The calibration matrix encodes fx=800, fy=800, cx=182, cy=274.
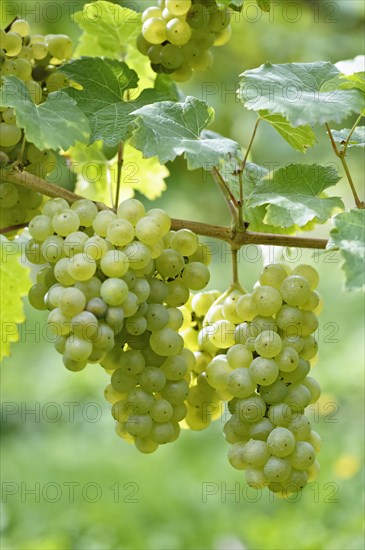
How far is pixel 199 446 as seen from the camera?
8.09 feet

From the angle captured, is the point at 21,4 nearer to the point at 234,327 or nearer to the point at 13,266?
the point at 13,266

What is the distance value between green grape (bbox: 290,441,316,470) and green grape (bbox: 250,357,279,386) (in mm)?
84

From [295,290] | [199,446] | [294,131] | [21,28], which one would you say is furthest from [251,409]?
[199,446]

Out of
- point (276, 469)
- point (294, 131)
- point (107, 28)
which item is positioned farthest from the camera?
point (107, 28)

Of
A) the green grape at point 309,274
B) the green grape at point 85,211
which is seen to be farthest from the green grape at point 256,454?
the green grape at point 85,211

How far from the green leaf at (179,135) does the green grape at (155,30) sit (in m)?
0.18

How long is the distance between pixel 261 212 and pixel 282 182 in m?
0.14

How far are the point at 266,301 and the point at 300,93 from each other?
240 millimetres

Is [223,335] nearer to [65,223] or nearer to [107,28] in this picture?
[65,223]

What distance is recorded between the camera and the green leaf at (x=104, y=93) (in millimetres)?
995

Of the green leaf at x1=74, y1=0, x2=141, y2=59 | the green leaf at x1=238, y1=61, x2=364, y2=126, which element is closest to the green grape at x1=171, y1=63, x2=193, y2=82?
the green leaf at x1=74, y1=0, x2=141, y2=59

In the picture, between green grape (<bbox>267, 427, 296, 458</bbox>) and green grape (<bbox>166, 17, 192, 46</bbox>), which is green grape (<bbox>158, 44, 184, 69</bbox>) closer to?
green grape (<bbox>166, 17, 192, 46</bbox>)

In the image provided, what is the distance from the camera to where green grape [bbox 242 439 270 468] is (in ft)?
2.95

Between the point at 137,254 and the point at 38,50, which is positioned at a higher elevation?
the point at 38,50
